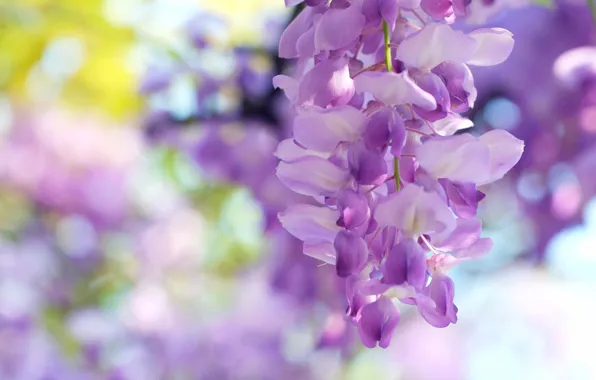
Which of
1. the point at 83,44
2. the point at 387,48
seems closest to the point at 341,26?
the point at 387,48

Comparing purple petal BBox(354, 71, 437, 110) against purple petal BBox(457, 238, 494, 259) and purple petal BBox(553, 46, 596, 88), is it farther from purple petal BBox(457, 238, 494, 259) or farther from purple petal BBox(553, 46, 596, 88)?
purple petal BBox(553, 46, 596, 88)

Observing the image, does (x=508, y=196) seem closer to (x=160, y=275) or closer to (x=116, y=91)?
(x=160, y=275)

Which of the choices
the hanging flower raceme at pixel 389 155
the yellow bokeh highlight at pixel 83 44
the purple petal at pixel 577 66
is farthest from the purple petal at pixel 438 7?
the yellow bokeh highlight at pixel 83 44

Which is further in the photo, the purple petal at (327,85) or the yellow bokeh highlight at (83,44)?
the yellow bokeh highlight at (83,44)

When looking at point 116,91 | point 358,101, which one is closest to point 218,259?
point 116,91

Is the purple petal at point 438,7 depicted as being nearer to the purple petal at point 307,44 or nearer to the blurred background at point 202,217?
the purple petal at point 307,44

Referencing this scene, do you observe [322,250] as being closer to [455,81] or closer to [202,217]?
[455,81]

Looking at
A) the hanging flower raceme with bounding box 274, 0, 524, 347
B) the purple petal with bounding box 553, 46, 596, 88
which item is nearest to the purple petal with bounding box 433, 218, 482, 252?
the hanging flower raceme with bounding box 274, 0, 524, 347
